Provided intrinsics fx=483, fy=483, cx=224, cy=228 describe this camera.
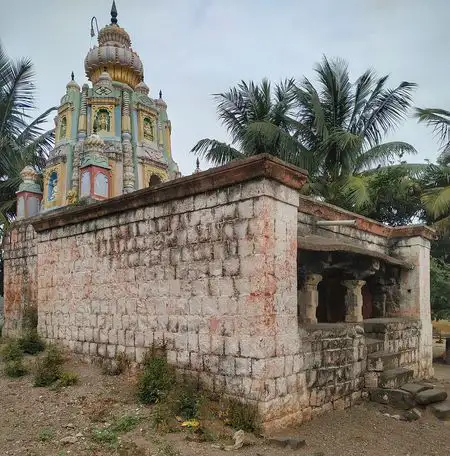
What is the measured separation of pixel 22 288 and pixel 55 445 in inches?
311

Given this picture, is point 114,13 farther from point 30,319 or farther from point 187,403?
point 187,403

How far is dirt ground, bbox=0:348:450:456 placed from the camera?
5.15 meters

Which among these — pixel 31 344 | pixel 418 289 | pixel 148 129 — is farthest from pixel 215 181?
pixel 148 129

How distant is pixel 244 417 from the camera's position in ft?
18.3

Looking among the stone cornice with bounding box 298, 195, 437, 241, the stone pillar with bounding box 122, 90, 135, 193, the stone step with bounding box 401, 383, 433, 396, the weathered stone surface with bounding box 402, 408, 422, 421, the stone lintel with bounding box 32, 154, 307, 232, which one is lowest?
the weathered stone surface with bounding box 402, 408, 422, 421

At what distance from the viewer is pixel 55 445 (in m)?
5.29

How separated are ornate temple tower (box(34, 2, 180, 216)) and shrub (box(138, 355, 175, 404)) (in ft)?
40.5

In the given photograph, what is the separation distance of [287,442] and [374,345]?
344 centimetres

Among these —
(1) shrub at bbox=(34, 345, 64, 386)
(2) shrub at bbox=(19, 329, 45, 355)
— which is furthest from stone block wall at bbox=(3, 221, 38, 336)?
(1) shrub at bbox=(34, 345, 64, 386)

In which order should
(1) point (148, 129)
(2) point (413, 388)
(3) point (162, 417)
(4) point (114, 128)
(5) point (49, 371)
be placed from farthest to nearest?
(1) point (148, 129), (4) point (114, 128), (5) point (49, 371), (2) point (413, 388), (3) point (162, 417)

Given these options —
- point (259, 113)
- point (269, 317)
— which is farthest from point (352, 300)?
point (259, 113)

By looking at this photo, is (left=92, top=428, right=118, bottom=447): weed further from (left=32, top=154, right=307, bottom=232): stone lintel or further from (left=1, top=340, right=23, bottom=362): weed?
(left=1, top=340, right=23, bottom=362): weed

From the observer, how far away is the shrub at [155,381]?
6.36 metres

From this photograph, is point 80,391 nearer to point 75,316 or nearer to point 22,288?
point 75,316
